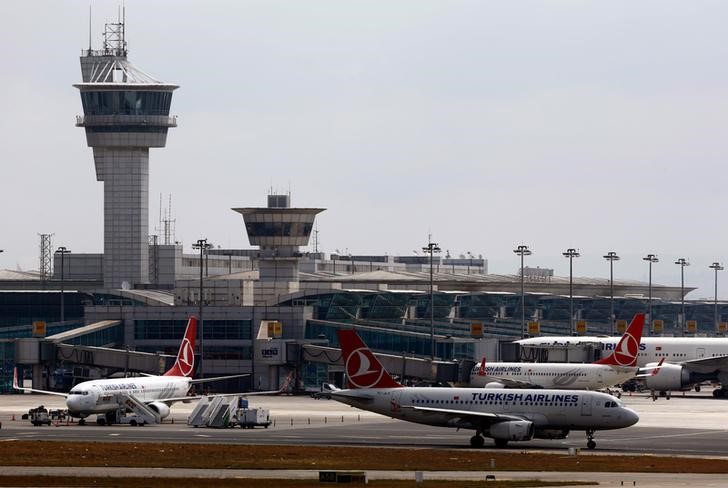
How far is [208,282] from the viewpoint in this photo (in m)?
191

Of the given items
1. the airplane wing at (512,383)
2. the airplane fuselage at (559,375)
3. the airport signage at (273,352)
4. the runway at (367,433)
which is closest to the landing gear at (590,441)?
the runway at (367,433)

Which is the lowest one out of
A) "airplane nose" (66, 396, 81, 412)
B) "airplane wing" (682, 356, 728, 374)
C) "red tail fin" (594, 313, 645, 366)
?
"airplane nose" (66, 396, 81, 412)

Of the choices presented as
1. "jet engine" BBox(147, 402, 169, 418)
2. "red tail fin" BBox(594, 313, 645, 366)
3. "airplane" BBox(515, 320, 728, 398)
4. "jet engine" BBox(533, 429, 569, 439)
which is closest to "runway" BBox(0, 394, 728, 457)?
"jet engine" BBox(533, 429, 569, 439)

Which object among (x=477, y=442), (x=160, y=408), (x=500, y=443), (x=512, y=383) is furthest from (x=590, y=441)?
(x=512, y=383)

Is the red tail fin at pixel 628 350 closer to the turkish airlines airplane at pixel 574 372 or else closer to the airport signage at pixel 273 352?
the turkish airlines airplane at pixel 574 372

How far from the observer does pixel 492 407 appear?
320ft

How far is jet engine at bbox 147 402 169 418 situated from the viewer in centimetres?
11788

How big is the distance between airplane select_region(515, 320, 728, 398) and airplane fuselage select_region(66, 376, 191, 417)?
2201 inches

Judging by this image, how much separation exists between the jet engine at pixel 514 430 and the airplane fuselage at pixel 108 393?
35.3m

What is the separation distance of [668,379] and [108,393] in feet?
209

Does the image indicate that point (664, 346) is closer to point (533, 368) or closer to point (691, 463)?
point (533, 368)

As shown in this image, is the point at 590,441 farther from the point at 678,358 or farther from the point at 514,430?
the point at 678,358

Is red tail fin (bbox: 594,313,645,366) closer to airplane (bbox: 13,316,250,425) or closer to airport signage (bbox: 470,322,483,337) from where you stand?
airport signage (bbox: 470,322,483,337)

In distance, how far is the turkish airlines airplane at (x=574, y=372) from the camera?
460 ft
